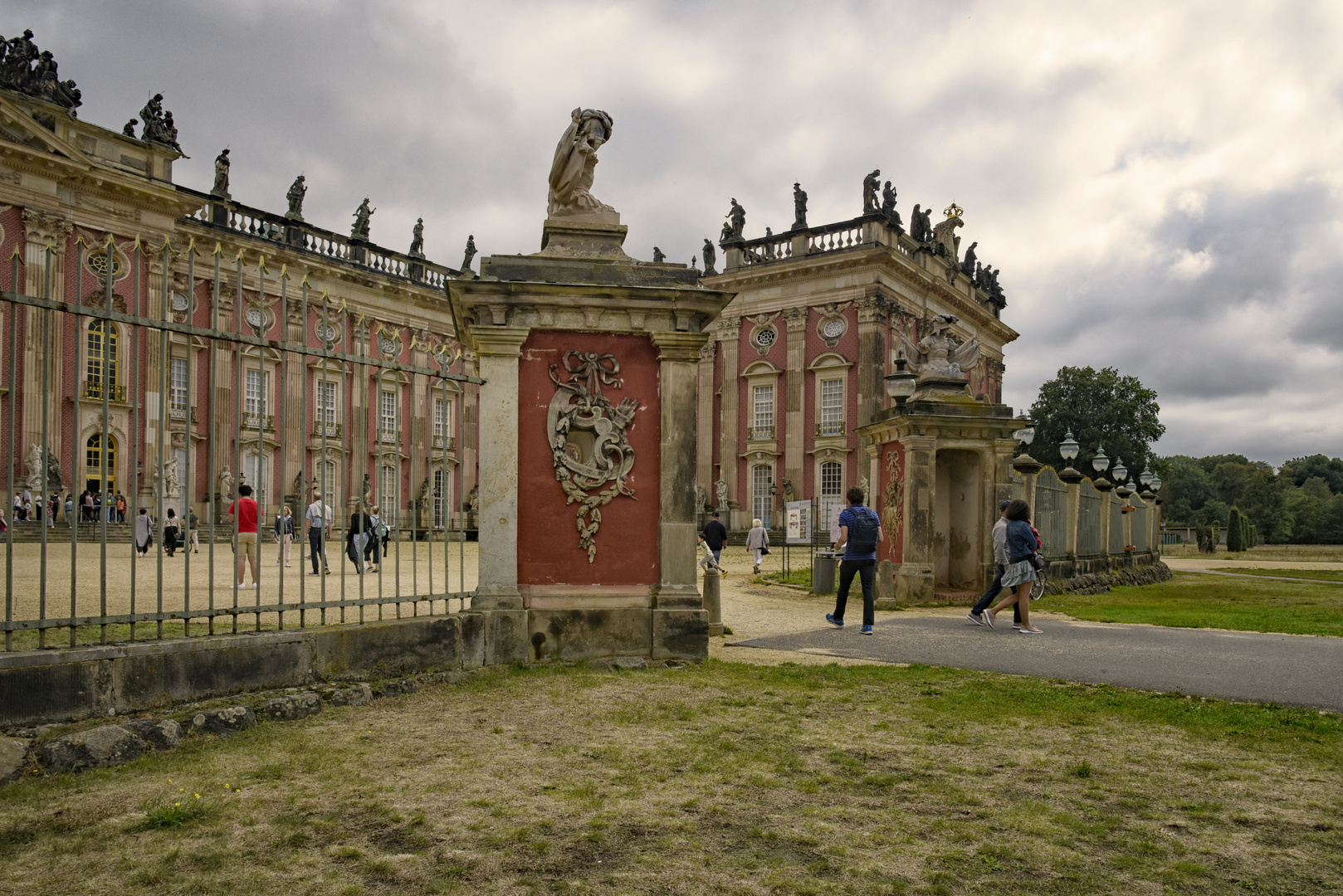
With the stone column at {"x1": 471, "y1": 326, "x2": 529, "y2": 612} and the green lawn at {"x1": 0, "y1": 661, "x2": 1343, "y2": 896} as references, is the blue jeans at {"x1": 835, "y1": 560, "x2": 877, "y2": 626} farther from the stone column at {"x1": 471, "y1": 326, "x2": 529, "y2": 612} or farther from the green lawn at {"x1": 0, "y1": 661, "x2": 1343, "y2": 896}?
the stone column at {"x1": 471, "y1": 326, "x2": 529, "y2": 612}

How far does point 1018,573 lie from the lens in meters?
9.88

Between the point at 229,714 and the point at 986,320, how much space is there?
47603mm

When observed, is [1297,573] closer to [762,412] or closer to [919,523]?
[919,523]

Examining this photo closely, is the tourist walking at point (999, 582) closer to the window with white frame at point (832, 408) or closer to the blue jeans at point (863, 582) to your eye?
the blue jeans at point (863, 582)

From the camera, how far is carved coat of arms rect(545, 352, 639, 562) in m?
7.54

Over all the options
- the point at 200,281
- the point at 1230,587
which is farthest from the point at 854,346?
the point at 200,281

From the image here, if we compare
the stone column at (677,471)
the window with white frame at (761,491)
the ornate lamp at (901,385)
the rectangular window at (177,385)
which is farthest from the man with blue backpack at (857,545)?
the window with white frame at (761,491)

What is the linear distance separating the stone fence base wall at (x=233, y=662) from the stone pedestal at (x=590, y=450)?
1.23ft

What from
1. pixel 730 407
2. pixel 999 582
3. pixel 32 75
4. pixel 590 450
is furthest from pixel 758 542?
pixel 32 75

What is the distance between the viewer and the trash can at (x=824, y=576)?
51.0ft

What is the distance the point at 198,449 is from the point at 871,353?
24400 millimetres

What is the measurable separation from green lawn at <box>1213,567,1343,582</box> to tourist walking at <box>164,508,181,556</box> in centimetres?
2581

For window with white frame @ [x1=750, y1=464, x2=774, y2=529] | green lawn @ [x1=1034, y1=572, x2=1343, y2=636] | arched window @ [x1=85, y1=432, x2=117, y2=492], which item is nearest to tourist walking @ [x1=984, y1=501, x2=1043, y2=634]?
green lawn @ [x1=1034, y1=572, x2=1343, y2=636]

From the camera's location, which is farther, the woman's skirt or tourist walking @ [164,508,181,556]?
tourist walking @ [164,508,181,556]
